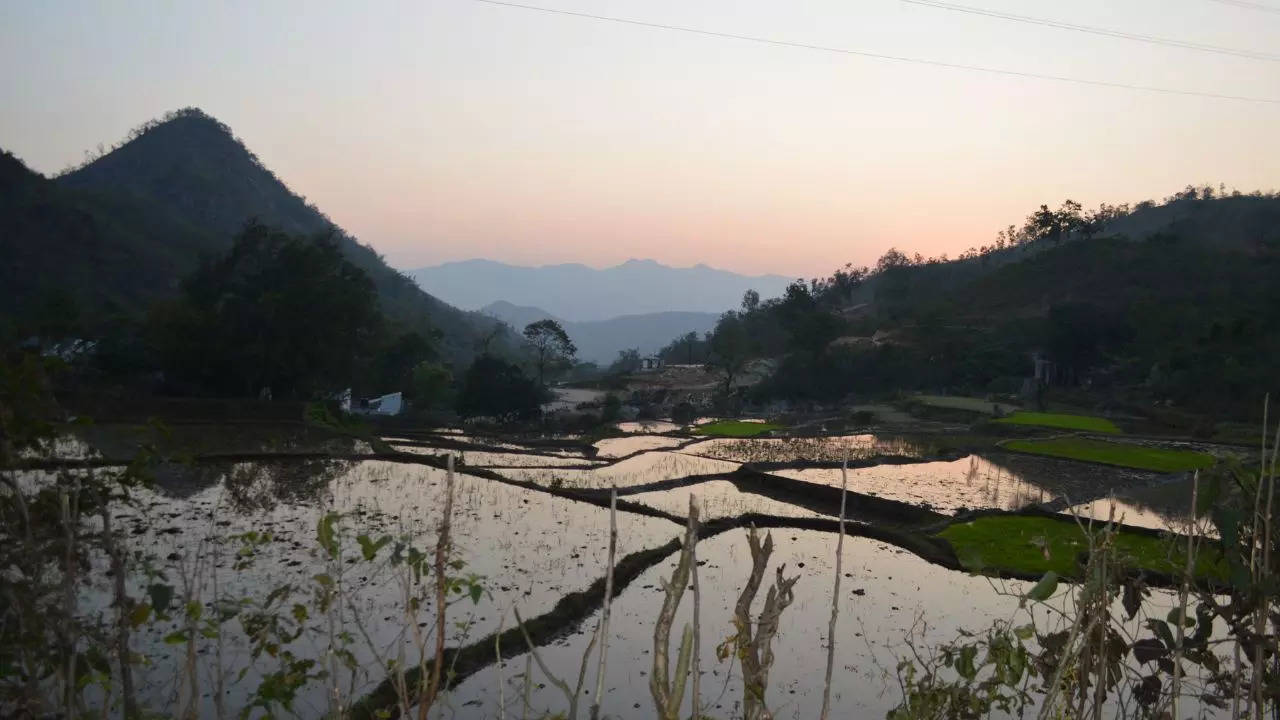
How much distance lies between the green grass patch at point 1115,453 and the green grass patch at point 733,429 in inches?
309

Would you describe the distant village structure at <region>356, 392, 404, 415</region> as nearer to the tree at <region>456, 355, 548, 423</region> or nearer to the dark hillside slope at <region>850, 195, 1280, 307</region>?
the tree at <region>456, 355, 548, 423</region>

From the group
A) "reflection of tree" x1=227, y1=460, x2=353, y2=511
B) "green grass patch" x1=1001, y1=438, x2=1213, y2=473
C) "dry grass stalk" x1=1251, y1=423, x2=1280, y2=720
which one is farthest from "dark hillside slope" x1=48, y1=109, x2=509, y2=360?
"dry grass stalk" x1=1251, y1=423, x2=1280, y2=720

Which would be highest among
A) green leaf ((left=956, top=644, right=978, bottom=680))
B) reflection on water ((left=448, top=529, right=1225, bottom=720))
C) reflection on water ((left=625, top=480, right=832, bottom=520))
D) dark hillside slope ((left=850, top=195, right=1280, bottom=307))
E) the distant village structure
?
dark hillside slope ((left=850, top=195, right=1280, bottom=307))

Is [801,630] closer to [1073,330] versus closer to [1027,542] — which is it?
[1027,542]

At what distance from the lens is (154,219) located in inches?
1875

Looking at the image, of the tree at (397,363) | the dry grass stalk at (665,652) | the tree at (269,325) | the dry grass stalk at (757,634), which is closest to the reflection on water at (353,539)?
the dry grass stalk at (757,634)

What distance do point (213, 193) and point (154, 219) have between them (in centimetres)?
1556

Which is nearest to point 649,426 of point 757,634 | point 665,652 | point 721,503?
point 721,503

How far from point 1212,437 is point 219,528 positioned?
92.2 feet

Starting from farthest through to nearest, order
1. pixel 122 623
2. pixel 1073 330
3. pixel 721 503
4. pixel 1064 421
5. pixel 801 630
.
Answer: pixel 1073 330 → pixel 1064 421 → pixel 721 503 → pixel 801 630 → pixel 122 623

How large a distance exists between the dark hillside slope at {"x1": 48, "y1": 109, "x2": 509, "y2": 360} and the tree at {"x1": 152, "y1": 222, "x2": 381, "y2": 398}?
2286 cm

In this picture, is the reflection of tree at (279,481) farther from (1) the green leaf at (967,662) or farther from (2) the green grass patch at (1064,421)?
(2) the green grass patch at (1064,421)

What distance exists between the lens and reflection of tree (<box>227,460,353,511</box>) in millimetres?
12258

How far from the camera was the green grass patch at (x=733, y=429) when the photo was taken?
25641 millimetres
